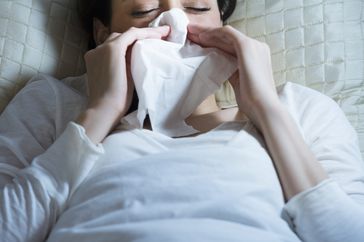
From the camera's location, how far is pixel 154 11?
1051 millimetres

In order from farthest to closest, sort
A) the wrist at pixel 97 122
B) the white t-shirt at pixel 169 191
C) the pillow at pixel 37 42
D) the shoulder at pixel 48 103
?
the pillow at pixel 37 42 → the shoulder at pixel 48 103 → the wrist at pixel 97 122 → the white t-shirt at pixel 169 191

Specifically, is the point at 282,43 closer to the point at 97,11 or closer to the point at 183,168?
the point at 97,11

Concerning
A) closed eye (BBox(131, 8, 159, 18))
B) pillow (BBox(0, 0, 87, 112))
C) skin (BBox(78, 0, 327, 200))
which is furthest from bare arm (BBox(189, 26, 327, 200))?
pillow (BBox(0, 0, 87, 112))

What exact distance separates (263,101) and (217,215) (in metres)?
0.25

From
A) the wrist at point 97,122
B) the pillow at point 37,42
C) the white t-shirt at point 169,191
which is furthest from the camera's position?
the pillow at point 37,42

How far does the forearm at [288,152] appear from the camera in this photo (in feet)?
2.58

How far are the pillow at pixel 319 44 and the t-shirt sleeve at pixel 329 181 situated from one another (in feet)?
0.65

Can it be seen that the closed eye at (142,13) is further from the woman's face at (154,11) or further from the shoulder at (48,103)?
the shoulder at (48,103)

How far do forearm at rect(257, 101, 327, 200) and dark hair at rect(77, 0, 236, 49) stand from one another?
0.51 m

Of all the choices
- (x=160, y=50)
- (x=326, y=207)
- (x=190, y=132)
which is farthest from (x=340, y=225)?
(x=160, y=50)

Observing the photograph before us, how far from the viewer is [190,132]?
3.04 feet

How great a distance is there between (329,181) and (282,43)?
1.85 feet

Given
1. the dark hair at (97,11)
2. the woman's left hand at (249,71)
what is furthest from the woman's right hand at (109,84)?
the dark hair at (97,11)

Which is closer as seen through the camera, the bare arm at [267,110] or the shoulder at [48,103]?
the bare arm at [267,110]
